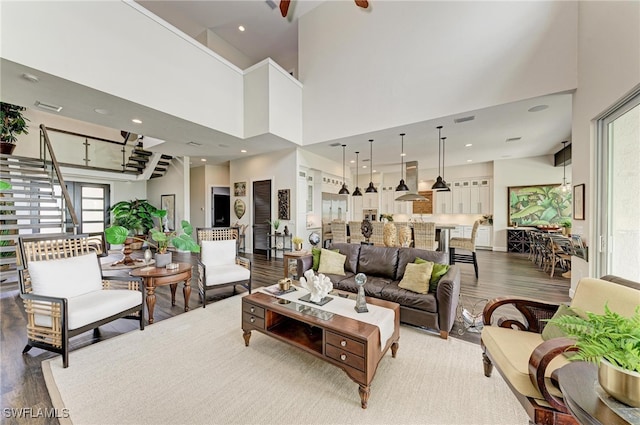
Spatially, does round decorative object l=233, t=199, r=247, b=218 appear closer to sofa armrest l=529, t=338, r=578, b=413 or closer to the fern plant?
sofa armrest l=529, t=338, r=578, b=413

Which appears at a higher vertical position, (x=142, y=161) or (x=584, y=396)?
(x=142, y=161)

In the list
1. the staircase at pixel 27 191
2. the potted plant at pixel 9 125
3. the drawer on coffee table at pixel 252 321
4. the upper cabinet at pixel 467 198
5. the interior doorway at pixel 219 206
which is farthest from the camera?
the interior doorway at pixel 219 206

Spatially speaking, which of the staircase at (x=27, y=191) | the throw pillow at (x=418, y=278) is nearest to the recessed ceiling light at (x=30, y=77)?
the staircase at (x=27, y=191)

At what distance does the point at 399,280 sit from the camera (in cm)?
322

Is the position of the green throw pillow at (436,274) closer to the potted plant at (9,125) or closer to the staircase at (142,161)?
the potted plant at (9,125)

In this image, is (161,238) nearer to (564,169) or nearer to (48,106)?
(48,106)

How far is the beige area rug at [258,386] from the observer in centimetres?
159

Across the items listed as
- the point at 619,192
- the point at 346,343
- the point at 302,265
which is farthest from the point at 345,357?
the point at 619,192

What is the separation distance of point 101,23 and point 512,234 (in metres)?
10.9

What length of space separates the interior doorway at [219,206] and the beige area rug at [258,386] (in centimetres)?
693

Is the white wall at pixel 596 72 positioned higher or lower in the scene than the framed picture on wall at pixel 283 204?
higher

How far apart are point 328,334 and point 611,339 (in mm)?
1463

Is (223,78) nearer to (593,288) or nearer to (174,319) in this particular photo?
(174,319)

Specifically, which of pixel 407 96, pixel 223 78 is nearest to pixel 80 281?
pixel 223 78
